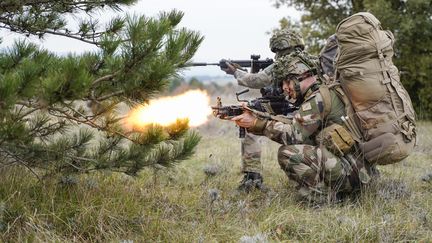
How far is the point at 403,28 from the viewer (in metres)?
12.8

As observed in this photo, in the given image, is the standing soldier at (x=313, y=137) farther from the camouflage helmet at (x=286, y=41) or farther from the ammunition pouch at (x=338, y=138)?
the camouflage helmet at (x=286, y=41)

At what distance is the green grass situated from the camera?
3791 millimetres

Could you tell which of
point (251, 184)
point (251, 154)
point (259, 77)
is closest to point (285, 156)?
point (251, 184)

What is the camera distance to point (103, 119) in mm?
4168

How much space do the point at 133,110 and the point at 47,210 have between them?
1.05 meters

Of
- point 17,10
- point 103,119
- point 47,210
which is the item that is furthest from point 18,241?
point 17,10

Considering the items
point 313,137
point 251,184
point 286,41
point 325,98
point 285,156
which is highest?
point 286,41

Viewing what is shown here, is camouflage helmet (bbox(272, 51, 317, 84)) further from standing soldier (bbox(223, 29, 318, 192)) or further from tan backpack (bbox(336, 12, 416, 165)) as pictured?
tan backpack (bbox(336, 12, 416, 165))

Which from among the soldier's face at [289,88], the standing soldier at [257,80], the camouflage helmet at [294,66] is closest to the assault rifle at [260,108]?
the standing soldier at [257,80]

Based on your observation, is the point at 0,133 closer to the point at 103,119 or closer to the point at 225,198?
the point at 103,119

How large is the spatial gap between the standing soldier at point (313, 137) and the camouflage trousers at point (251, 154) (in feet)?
2.41

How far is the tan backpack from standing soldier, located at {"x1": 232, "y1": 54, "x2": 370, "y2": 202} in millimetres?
219

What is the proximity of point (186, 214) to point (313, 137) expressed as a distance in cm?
172

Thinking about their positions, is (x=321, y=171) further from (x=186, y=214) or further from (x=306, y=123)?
(x=186, y=214)
